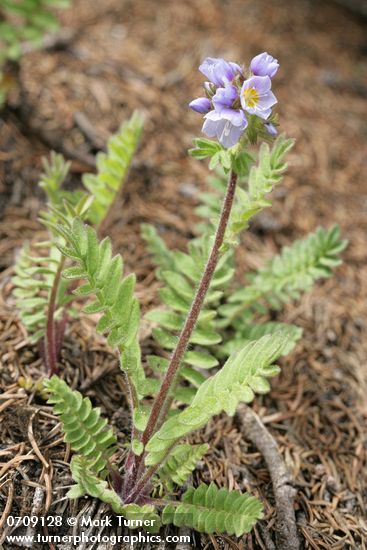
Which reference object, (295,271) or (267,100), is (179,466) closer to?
(295,271)

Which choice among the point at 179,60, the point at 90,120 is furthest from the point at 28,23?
the point at 179,60

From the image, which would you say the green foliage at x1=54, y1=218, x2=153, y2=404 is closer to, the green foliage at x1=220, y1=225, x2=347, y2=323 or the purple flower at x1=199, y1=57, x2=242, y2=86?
the purple flower at x1=199, y1=57, x2=242, y2=86

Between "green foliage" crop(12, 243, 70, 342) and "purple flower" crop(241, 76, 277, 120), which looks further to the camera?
"green foliage" crop(12, 243, 70, 342)

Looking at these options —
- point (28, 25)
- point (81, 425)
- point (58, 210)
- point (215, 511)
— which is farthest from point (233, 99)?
point (28, 25)

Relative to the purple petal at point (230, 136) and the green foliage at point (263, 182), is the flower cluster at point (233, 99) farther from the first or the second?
the green foliage at point (263, 182)

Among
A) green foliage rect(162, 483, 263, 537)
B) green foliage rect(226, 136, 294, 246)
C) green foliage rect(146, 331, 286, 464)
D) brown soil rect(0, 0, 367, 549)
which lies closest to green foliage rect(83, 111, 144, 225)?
brown soil rect(0, 0, 367, 549)
